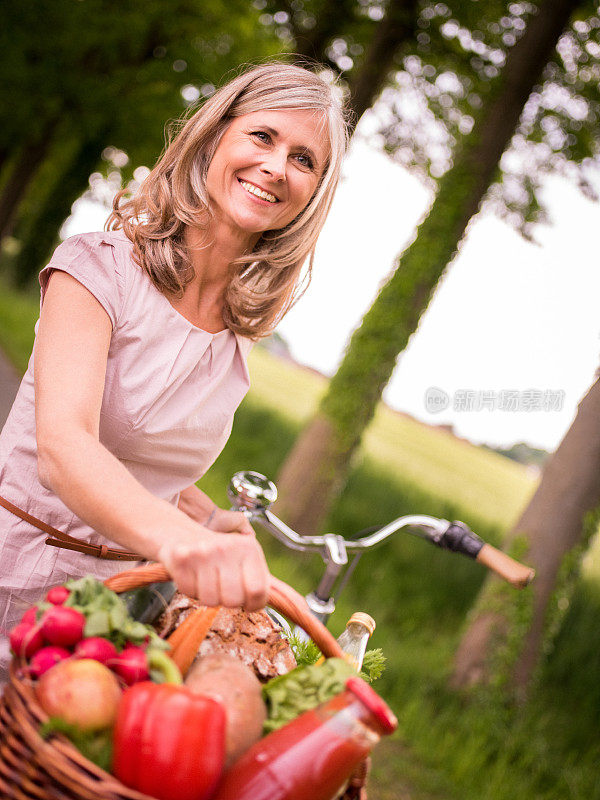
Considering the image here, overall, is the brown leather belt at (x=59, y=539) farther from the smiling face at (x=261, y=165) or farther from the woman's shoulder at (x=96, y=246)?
the smiling face at (x=261, y=165)

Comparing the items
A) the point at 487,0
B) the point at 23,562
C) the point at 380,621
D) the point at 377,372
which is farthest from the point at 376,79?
the point at 23,562

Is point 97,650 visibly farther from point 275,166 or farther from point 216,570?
point 275,166

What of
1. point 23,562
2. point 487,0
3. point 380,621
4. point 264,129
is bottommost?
point 380,621

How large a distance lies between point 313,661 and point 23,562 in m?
0.73

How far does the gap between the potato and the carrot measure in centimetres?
2

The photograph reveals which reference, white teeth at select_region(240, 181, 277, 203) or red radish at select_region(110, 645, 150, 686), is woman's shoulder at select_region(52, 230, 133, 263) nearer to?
white teeth at select_region(240, 181, 277, 203)

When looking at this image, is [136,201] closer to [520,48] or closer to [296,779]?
[296,779]

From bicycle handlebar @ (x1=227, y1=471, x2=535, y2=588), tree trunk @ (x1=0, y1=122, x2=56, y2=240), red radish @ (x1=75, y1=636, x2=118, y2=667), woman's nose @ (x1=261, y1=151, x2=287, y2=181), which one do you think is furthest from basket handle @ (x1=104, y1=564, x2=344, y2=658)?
tree trunk @ (x1=0, y1=122, x2=56, y2=240)

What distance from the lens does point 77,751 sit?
34.1 inches

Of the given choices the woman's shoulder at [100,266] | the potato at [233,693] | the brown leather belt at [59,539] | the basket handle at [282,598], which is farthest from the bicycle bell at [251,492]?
the potato at [233,693]

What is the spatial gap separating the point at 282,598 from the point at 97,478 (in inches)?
14.6

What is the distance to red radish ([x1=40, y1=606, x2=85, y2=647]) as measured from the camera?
98cm

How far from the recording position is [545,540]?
488 cm

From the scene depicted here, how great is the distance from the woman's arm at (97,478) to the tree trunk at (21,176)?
1290cm
